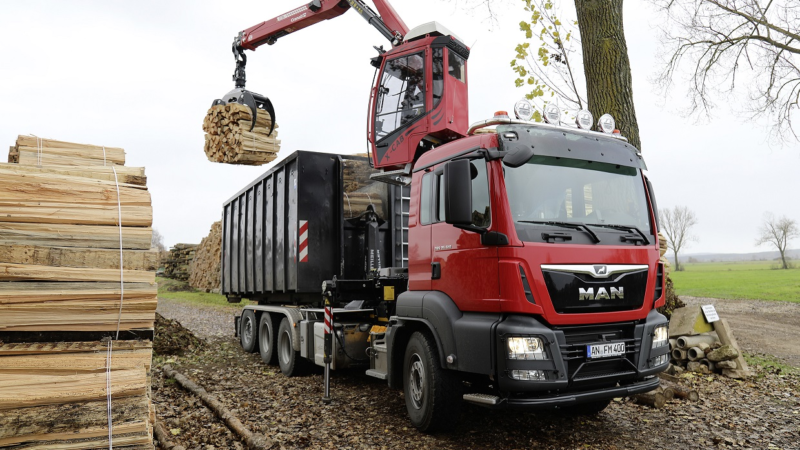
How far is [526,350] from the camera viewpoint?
4305 mm

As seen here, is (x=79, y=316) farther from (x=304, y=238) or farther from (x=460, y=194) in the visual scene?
(x=304, y=238)

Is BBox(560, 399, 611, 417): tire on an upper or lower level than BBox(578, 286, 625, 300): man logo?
lower

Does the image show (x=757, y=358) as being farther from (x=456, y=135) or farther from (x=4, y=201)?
(x=4, y=201)

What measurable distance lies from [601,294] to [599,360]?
542 millimetres

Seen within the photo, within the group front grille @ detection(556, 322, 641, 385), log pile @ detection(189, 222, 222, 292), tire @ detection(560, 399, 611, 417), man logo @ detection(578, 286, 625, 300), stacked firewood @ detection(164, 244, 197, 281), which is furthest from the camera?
stacked firewood @ detection(164, 244, 197, 281)

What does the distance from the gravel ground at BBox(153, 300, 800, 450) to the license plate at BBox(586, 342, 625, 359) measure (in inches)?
34.4

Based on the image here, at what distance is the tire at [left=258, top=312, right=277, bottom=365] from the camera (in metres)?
9.00

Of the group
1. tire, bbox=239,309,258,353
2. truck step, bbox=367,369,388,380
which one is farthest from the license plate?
tire, bbox=239,309,258,353

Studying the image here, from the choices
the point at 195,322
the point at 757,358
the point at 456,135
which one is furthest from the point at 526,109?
the point at 195,322

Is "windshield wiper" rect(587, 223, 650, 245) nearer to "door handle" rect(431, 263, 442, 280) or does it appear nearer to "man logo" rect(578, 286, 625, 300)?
"man logo" rect(578, 286, 625, 300)

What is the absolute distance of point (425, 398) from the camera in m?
5.07

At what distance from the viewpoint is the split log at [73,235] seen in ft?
10.9

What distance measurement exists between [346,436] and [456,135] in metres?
3.67

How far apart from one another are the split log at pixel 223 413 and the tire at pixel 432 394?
139cm
